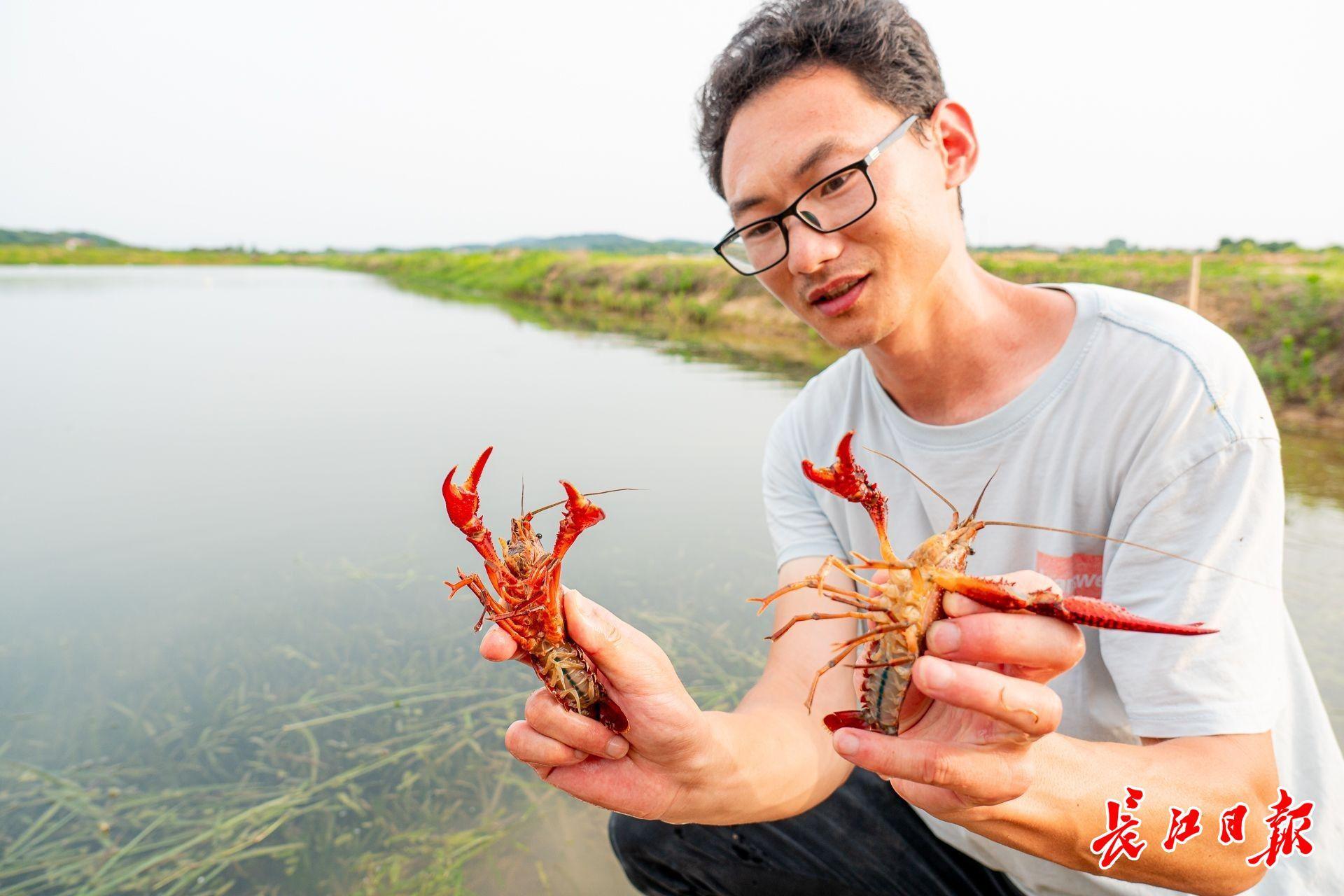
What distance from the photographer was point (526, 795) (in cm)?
397

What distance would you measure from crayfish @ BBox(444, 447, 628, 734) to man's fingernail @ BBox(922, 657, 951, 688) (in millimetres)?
801

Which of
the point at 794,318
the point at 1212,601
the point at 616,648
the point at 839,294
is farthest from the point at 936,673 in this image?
the point at 794,318

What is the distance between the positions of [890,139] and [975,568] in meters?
1.44

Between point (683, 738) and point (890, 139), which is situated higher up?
point (890, 139)

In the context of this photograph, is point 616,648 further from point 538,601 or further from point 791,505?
point 791,505

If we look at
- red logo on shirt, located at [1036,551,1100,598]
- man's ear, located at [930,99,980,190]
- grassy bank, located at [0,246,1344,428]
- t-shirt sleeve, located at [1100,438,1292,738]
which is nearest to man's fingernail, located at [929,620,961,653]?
t-shirt sleeve, located at [1100,438,1292,738]

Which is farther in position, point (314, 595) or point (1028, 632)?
point (314, 595)

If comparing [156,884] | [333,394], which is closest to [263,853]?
[156,884]

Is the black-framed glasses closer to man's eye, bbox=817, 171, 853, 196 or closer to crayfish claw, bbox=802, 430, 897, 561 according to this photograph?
man's eye, bbox=817, 171, 853, 196

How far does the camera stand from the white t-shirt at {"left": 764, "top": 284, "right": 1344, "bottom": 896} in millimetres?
1842

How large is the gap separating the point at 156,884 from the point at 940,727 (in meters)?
3.61

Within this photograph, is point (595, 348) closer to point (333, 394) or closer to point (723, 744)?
point (333, 394)

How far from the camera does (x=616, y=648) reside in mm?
1654

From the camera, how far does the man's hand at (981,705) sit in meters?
1.36
